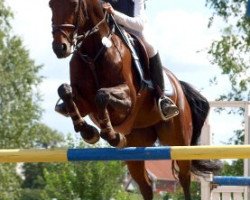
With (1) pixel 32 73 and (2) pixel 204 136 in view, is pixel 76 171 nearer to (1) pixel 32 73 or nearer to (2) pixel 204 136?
(1) pixel 32 73

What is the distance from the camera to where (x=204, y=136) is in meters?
9.84

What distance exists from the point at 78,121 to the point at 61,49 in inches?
25.5

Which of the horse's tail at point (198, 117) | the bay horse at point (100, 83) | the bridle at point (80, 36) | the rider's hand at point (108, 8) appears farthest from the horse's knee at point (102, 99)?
the horse's tail at point (198, 117)

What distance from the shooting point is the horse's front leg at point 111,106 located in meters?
7.04

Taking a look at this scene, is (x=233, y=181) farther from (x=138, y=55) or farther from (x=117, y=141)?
(x=117, y=141)

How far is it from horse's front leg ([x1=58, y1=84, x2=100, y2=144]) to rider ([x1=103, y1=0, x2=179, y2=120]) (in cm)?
91

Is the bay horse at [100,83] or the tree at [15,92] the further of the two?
the tree at [15,92]

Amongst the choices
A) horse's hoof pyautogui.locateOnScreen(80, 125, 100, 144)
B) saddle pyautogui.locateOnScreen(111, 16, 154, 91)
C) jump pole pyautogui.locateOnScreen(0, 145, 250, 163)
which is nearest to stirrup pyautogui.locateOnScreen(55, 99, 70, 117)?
horse's hoof pyautogui.locateOnScreen(80, 125, 100, 144)

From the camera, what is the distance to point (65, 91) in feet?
→ 24.0

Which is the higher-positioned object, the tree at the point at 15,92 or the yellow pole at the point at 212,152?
the yellow pole at the point at 212,152

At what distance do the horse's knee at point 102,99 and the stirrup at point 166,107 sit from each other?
1.03m

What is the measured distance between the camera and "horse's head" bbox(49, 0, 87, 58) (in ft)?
22.8

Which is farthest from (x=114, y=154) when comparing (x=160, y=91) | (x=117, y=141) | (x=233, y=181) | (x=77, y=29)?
(x=233, y=181)

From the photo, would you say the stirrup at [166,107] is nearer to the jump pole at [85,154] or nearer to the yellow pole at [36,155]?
the jump pole at [85,154]
